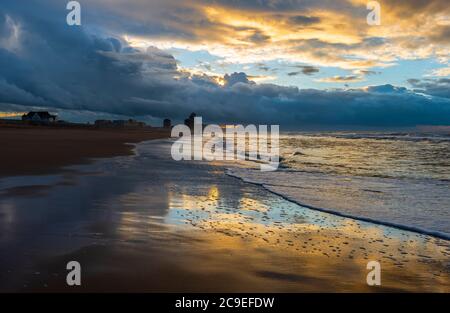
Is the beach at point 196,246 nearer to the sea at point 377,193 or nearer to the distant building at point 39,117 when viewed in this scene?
the sea at point 377,193

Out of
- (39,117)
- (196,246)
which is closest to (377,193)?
(196,246)

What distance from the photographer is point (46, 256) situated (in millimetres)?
6281

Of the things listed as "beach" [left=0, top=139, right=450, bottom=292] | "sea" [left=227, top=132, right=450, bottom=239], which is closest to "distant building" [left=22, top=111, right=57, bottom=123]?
"sea" [left=227, top=132, right=450, bottom=239]

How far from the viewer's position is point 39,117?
5743 inches

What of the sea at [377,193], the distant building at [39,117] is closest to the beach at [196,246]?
the sea at [377,193]

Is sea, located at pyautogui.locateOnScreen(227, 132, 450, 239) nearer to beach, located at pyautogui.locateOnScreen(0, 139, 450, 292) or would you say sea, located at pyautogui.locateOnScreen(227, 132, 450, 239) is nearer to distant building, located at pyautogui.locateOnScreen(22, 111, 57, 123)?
beach, located at pyautogui.locateOnScreen(0, 139, 450, 292)

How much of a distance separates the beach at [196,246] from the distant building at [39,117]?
146171mm

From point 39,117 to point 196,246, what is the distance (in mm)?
155608

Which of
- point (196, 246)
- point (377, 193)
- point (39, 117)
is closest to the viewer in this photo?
point (196, 246)

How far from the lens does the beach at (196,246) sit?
5602 mm

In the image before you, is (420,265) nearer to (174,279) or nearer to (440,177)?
(174,279)

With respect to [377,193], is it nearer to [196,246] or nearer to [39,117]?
[196,246]
